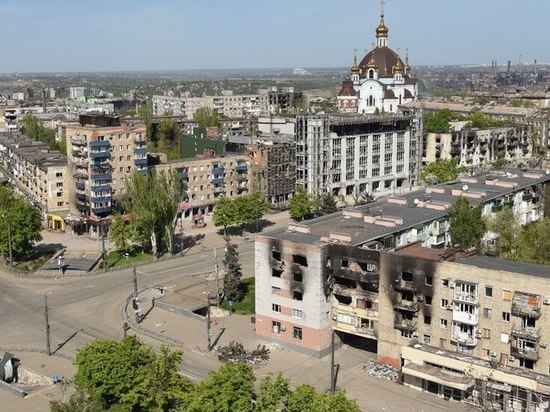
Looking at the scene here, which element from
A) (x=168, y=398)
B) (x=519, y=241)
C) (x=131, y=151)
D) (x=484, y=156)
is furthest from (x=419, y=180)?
(x=168, y=398)

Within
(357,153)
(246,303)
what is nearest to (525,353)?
(246,303)

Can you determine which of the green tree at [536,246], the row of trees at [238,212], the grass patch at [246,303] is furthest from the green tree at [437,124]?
the grass patch at [246,303]

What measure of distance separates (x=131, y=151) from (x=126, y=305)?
29312 millimetres

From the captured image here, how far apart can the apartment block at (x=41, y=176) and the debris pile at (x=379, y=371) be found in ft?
153

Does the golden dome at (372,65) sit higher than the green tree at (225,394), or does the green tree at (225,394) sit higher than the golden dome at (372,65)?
the golden dome at (372,65)

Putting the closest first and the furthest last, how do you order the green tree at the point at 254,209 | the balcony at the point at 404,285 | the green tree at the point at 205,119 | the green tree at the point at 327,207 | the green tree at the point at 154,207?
the balcony at the point at 404,285 < the green tree at the point at 154,207 < the green tree at the point at 327,207 < the green tree at the point at 254,209 < the green tree at the point at 205,119

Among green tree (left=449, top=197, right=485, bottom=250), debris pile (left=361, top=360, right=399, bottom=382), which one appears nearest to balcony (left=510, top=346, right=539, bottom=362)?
debris pile (left=361, top=360, right=399, bottom=382)

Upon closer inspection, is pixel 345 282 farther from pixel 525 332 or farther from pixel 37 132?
pixel 37 132

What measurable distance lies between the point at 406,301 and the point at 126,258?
33.7 m

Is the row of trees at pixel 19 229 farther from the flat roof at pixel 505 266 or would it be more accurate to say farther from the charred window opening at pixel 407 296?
the flat roof at pixel 505 266

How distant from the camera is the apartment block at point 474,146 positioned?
104000 mm

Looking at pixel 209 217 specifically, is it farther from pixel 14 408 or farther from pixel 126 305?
pixel 14 408

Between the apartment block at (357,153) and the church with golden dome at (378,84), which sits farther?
the church with golden dome at (378,84)

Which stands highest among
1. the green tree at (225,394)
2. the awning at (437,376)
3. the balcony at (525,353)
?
the green tree at (225,394)
